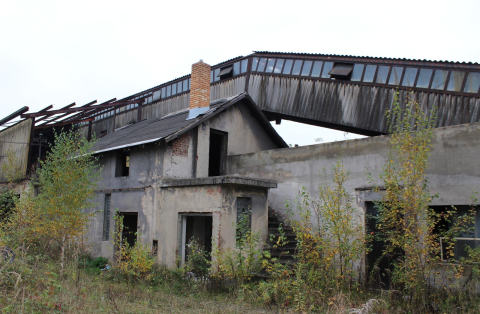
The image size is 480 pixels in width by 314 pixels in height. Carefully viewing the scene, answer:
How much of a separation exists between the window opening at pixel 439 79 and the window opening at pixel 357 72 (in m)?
2.88

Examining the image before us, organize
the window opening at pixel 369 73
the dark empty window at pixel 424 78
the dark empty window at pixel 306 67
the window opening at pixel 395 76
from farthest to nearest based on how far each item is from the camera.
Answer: the dark empty window at pixel 306 67 → the window opening at pixel 369 73 → the window opening at pixel 395 76 → the dark empty window at pixel 424 78

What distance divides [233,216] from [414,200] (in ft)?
16.0

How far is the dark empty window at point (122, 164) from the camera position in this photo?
1383cm

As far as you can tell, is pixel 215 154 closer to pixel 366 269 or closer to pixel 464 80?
pixel 366 269

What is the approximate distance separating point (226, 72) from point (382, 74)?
8.45 metres

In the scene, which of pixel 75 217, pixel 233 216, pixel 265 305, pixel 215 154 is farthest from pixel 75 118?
pixel 265 305

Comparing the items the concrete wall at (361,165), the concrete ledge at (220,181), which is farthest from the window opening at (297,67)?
the concrete ledge at (220,181)

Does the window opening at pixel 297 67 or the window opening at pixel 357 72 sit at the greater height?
the window opening at pixel 297 67

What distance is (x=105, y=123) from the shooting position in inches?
1112

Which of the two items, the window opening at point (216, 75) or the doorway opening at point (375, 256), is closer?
the doorway opening at point (375, 256)

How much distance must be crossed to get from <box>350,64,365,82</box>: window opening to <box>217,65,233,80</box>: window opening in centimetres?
695

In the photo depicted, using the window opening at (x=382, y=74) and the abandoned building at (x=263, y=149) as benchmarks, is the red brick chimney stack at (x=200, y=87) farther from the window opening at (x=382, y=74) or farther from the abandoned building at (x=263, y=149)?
the window opening at (x=382, y=74)

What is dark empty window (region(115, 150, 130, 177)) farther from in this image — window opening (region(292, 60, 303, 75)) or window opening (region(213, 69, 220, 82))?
window opening (region(213, 69, 220, 82))

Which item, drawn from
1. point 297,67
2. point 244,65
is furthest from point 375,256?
point 244,65
